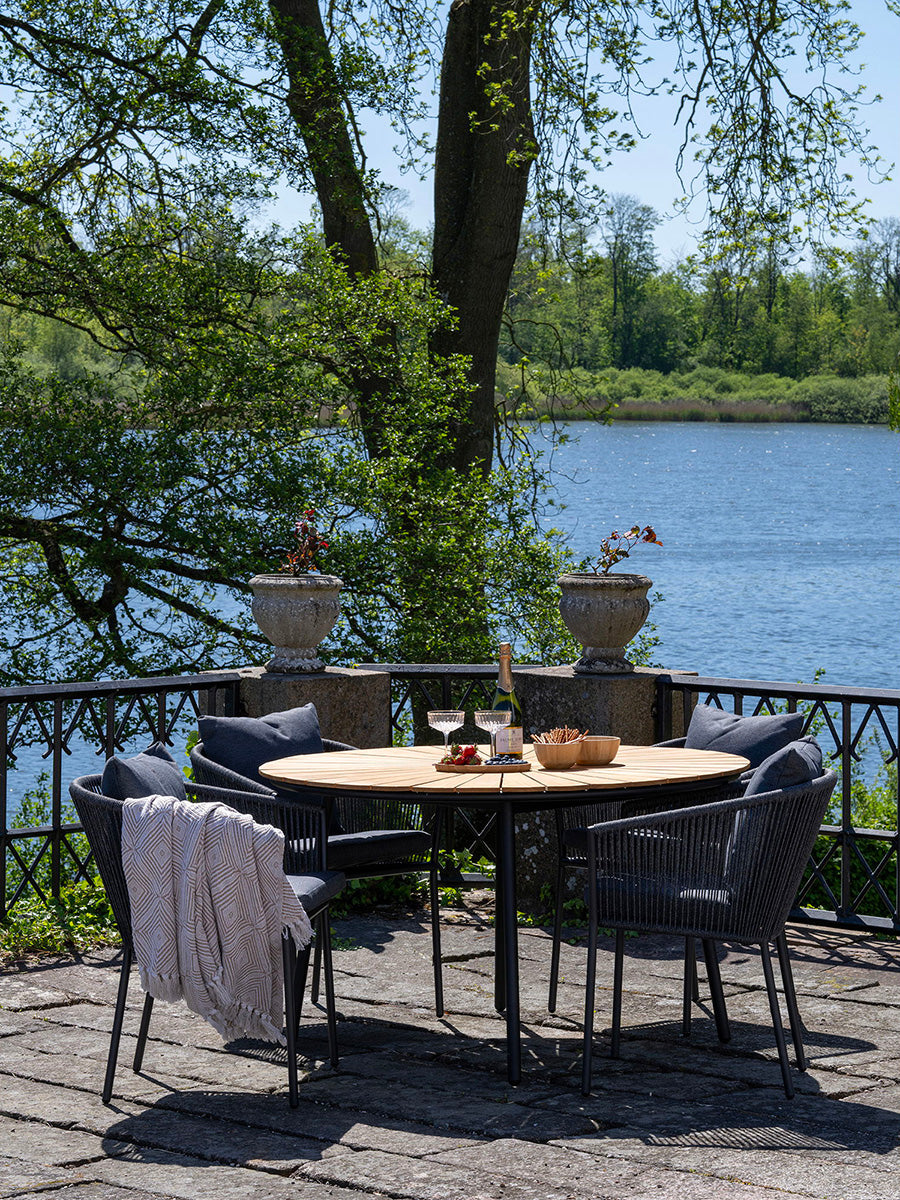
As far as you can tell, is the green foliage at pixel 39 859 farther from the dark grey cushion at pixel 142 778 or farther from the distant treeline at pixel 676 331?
the distant treeline at pixel 676 331

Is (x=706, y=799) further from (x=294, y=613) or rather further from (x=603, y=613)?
(x=294, y=613)

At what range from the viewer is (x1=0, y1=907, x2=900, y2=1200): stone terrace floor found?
127 inches

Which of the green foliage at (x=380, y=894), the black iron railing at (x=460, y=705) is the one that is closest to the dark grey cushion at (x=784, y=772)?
the black iron railing at (x=460, y=705)

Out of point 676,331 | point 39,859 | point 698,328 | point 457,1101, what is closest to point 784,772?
point 457,1101

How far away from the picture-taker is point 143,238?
10680 mm

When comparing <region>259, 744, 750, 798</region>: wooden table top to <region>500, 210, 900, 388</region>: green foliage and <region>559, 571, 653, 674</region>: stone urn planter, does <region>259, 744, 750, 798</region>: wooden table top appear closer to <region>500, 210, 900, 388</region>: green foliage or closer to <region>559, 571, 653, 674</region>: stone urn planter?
<region>559, 571, 653, 674</region>: stone urn planter

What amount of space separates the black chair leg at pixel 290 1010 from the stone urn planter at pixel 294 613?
252cm

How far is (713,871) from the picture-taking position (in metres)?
3.98

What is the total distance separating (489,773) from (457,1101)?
3.15 ft

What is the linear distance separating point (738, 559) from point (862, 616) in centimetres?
757

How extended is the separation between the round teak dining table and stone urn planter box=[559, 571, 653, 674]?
149 cm

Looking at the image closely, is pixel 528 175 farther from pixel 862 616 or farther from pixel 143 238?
pixel 862 616

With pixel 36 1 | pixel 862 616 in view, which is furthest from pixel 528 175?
pixel 862 616

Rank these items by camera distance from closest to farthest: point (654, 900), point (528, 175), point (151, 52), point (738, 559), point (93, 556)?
point (654, 900) < point (93, 556) < point (151, 52) < point (528, 175) < point (738, 559)
